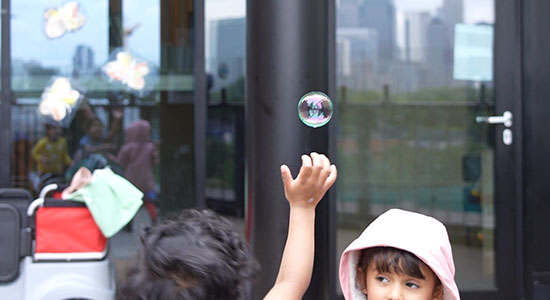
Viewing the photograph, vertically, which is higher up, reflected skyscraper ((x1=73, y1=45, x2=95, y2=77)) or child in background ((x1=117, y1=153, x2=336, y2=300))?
reflected skyscraper ((x1=73, y1=45, x2=95, y2=77))

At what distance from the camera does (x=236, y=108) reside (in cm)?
503

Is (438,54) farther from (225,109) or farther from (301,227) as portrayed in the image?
(301,227)

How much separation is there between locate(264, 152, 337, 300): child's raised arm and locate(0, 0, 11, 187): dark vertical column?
319cm

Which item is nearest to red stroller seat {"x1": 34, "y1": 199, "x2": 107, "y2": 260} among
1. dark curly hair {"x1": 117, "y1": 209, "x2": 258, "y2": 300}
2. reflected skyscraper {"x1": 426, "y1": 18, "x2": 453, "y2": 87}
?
dark curly hair {"x1": 117, "y1": 209, "x2": 258, "y2": 300}

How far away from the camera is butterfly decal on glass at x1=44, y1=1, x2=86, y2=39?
4.84 metres

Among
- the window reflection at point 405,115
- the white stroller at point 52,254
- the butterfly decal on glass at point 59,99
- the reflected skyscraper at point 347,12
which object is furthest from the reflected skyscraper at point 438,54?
the white stroller at point 52,254

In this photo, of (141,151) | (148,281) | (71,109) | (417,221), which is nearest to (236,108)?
(141,151)

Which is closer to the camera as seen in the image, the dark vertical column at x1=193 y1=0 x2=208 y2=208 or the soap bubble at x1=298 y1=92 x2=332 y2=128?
the soap bubble at x1=298 y1=92 x2=332 y2=128

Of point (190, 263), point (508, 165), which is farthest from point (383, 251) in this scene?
point (508, 165)

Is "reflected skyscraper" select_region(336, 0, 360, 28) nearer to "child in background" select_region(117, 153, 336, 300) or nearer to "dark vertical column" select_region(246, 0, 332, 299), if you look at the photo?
"dark vertical column" select_region(246, 0, 332, 299)

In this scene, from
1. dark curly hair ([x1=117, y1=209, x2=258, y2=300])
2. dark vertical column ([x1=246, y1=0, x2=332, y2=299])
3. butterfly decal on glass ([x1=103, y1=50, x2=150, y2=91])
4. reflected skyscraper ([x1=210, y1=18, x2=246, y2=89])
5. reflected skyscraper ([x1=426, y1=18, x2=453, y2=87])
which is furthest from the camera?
reflected skyscraper ([x1=426, y1=18, x2=453, y2=87])

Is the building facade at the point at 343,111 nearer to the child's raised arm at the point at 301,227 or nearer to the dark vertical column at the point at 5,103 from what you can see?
the dark vertical column at the point at 5,103

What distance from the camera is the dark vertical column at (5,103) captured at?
15.4ft

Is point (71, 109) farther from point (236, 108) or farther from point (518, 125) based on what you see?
point (518, 125)
